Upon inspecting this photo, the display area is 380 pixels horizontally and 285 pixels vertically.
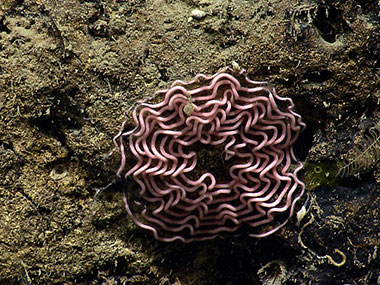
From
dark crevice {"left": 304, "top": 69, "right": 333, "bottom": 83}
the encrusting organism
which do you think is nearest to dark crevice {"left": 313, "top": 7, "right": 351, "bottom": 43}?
dark crevice {"left": 304, "top": 69, "right": 333, "bottom": 83}

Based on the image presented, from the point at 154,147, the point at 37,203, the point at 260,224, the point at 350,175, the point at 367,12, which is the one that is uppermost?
the point at 367,12

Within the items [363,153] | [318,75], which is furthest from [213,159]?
[363,153]

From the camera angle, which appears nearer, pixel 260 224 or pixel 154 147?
pixel 154 147

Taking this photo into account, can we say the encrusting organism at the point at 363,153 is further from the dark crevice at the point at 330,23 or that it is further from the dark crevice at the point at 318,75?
the dark crevice at the point at 330,23

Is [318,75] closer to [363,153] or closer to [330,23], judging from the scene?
[330,23]

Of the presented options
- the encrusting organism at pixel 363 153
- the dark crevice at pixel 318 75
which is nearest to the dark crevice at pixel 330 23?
the dark crevice at pixel 318 75

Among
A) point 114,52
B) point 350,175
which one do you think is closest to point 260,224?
point 350,175

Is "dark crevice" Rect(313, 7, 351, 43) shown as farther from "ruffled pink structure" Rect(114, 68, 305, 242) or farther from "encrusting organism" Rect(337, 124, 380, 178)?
"encrusting organism" Rect(337, 124, 380, 178)

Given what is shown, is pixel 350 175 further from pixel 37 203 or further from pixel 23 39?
pixel 23 39
